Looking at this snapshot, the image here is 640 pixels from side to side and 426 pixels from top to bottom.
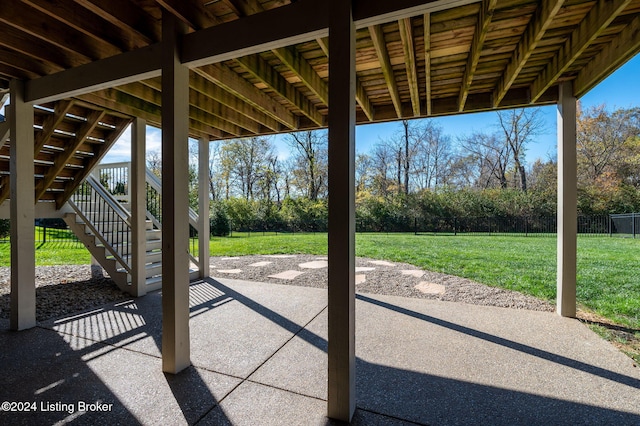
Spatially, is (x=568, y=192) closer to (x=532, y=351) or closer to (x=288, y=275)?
(x=532, y=351)

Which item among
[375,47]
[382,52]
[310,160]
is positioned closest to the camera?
[375,47]

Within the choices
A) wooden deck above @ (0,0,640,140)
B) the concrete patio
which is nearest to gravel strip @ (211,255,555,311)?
the concrete patio

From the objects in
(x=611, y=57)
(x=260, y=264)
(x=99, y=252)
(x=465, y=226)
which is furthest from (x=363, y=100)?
(x=465, y=226)

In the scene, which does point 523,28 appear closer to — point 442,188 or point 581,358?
point 581,358

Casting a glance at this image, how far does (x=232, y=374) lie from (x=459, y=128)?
19399 millimetres

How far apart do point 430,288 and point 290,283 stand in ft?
7.38

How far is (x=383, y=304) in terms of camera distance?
13.2ft

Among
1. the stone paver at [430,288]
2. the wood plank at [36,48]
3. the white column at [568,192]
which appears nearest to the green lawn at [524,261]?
the white column at [568,192]

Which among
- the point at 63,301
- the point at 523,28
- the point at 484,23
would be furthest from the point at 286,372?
the point at 63,301

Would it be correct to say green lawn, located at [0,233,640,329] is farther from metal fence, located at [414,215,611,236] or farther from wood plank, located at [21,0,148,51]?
wood plank, located at [21,0,148,51]

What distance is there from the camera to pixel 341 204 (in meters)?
1.78

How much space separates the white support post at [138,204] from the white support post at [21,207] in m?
1.21

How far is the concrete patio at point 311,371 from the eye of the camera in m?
1.85

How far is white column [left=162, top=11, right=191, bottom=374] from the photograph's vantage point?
2.26m
